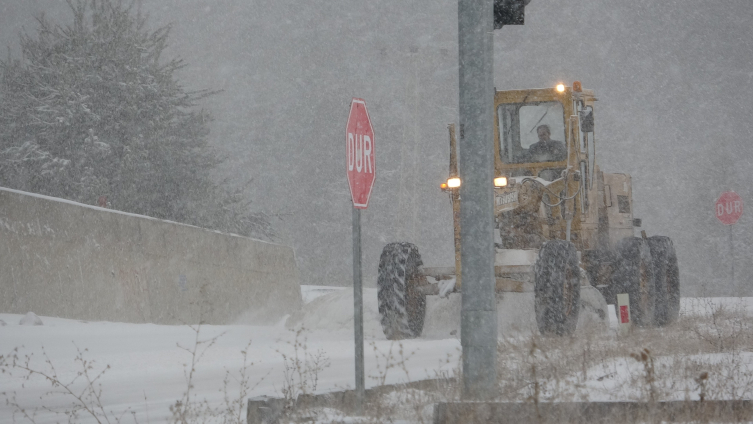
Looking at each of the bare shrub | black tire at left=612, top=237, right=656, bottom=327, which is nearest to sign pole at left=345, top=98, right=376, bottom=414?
the bare shrub

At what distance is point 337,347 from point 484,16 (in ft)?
19.1

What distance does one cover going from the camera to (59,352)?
970 cm

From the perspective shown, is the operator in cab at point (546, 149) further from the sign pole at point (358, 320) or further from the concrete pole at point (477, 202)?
the sign pole at point (358, 320)

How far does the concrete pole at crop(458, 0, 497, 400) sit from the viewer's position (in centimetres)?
582

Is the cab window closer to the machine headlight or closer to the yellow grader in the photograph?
the yellow grader

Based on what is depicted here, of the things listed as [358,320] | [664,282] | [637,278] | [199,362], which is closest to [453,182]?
[637,278]

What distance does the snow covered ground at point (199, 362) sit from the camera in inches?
266

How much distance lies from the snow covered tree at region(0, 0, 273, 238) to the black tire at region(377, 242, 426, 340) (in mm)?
14343

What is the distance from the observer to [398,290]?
39.3 feet

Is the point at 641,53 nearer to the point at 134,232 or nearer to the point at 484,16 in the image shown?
the point at 134,232

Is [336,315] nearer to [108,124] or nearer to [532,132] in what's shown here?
[532,132]

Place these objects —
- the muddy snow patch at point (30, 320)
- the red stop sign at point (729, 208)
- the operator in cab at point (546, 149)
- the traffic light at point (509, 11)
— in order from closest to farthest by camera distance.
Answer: the traffic light at point (509, 11)
the muddy snow patch at point (30, 320)
the operator in cab at point (546, 149)
the red stop sign at point (729, 208)

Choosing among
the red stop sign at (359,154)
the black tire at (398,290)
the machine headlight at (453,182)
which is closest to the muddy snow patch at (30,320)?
the black tire at (398,290)

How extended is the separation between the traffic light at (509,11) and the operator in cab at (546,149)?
602 cm
